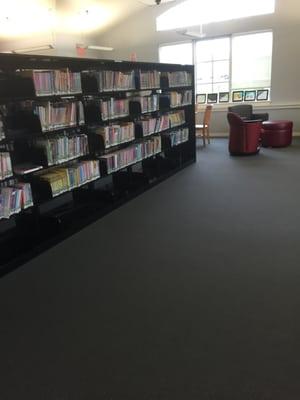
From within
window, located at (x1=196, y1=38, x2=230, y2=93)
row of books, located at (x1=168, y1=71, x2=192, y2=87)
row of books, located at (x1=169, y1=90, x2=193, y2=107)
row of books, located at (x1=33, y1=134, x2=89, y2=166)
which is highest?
window, located at (x1=196, y1=38, x2=230, y2=93)

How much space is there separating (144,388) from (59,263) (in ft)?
5.38

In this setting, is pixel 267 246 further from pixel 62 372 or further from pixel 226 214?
pixel 62 372

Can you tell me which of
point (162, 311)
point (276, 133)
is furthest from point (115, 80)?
point (276, 133)

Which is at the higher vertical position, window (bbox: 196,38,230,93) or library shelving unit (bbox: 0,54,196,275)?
window (bbox: 196,38,230,93)

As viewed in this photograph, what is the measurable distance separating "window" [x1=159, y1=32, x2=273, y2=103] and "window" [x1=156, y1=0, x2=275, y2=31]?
499 millimetres

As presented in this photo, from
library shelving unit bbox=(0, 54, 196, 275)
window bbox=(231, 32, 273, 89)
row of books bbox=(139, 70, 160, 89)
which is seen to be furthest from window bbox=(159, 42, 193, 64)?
row of books bbox=(139, 70, 160, 89)

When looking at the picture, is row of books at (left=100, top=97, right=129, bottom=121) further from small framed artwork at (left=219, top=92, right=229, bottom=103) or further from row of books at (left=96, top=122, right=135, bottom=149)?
small framed artwork at (left=219, top=92, right=229, bottom=103)

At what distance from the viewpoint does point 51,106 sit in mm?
3393

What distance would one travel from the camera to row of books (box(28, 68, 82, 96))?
319 centimetres

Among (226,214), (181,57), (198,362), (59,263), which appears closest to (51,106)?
(59,263)

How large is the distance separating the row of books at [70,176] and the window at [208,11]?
698 centimetres

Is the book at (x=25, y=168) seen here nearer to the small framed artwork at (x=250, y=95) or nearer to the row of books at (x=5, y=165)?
the row of books at (x=5, y=165)

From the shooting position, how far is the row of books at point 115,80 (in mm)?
4035

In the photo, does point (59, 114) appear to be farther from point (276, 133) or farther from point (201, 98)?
point (201, 98)
